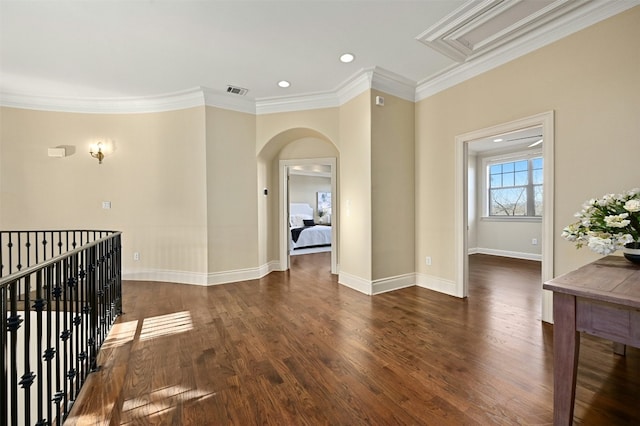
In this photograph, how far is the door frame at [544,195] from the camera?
275cm

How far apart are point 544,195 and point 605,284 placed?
1663 mm

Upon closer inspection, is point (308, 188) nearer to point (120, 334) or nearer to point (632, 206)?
point (120, 334)

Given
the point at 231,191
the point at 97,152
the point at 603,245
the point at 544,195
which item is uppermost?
the point at 97,152

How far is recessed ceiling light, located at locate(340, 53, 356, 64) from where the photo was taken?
3234mm

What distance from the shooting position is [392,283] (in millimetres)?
3945

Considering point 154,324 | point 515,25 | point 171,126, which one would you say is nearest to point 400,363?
point 154,324

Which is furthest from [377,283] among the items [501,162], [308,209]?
[308,209]

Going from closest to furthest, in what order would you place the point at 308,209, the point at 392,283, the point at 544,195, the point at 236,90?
the point at 544,195
the point at 392,283
the point at 236,90
the point at 308,209

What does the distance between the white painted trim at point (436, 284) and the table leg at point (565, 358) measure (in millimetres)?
2308

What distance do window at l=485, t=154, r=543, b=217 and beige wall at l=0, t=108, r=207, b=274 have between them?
21.5ft

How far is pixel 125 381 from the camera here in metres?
1.93

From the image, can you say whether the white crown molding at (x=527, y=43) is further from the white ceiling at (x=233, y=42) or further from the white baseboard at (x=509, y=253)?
the white baseboard at (x=509, y=253)

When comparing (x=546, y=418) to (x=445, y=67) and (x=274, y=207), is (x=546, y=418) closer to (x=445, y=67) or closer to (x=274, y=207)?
(x=445, y=67)

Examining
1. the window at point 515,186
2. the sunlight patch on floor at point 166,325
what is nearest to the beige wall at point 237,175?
the sunlight patch on floor at point 166,325
